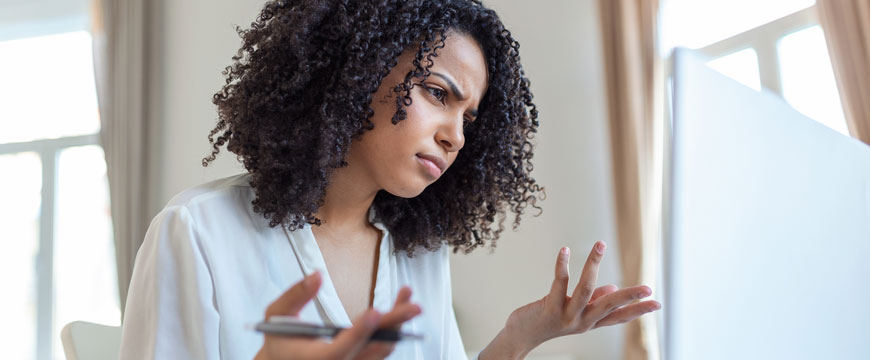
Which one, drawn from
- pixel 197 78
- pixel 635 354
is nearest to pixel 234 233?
pixel 635 354

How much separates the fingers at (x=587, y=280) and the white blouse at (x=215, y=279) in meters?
0.22

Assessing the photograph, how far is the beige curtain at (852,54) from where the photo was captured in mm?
2010

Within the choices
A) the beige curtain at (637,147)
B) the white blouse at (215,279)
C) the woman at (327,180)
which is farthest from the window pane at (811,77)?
the white blouse at (215,279)

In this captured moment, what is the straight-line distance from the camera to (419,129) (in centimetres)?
103

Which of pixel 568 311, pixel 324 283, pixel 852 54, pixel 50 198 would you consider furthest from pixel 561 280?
pixel 50 198

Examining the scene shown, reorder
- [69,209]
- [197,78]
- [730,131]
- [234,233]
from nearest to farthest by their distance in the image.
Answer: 1. [730,131]
2. [234,233]
3. [197,78]
4. [69,209]

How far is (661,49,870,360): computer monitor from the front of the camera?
42 cm

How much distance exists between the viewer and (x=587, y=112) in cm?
299

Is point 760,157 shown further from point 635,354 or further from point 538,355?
point 538,355

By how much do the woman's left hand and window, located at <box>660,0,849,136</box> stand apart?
144 centimetres

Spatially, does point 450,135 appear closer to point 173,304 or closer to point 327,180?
point 327,180

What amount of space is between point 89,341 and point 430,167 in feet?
3.07

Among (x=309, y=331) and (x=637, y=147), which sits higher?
(x=637, y=147)

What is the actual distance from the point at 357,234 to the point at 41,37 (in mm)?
4089
